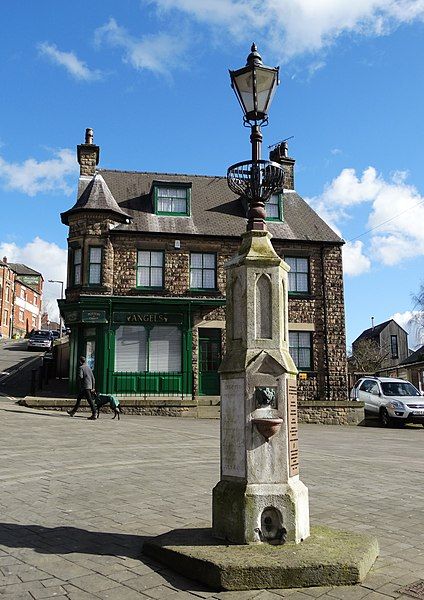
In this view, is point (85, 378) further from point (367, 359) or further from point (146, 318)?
point (367, 359)

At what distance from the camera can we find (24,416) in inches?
642

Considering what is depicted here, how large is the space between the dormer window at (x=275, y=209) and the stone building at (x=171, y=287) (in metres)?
0.06

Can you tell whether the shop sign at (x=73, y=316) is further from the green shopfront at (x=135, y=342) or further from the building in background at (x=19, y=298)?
the building in background at (x=19, y=298)

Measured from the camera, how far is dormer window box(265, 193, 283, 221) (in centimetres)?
2491

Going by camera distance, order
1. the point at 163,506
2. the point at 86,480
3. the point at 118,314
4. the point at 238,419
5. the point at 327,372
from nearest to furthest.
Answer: the point at 238,419 < the point at 163,506 < the point at 86,480 < the point at 118,314 < the point at 327,372

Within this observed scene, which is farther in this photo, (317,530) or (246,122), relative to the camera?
(246,122)

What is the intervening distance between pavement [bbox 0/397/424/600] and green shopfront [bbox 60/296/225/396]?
7.79 meters

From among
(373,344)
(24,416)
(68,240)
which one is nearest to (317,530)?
(24,416)

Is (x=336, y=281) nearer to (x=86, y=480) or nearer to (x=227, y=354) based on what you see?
(x=86, y=480)

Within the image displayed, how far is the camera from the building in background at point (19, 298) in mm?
74688

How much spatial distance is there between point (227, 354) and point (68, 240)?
62.3 feet

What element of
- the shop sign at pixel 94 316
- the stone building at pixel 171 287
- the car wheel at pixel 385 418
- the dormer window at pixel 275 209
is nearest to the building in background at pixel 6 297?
the stone building at pixel 171 287

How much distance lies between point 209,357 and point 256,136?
58.7 feet

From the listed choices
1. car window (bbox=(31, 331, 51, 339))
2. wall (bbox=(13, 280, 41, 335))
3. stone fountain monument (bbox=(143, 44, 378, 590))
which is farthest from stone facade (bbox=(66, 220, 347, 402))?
wall (bbox=(13, 280, 41, 335))
